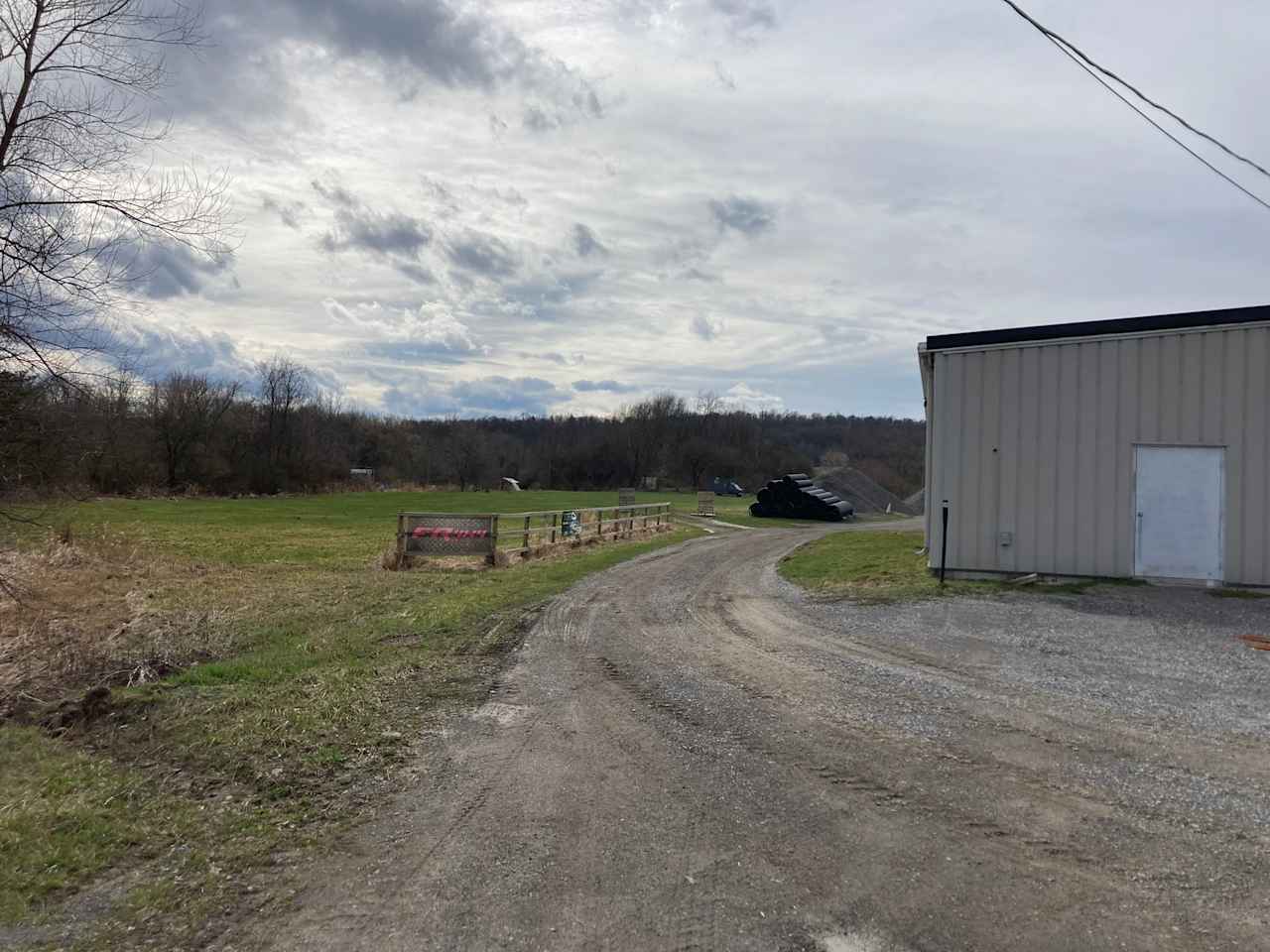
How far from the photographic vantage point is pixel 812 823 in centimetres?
388

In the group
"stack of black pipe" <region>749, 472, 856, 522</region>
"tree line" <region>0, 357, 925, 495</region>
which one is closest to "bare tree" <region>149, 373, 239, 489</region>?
"tree line" <region>0, 357, 925, 495</region>

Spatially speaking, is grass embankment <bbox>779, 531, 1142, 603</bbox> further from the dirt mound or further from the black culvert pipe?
the dirt mound

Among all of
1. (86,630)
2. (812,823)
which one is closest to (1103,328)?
(812,823)

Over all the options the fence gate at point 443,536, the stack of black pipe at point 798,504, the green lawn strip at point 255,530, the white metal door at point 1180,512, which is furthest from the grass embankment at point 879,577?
the stack of black pipe at point 798,504

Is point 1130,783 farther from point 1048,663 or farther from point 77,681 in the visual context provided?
point 77,681

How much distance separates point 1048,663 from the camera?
7289 millimetres

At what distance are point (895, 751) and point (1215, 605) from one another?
788cm

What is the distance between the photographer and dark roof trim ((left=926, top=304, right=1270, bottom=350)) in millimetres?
11336

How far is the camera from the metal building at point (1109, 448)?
11.4 m

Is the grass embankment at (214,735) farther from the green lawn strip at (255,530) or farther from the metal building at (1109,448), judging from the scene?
the metal building at (1109,448)

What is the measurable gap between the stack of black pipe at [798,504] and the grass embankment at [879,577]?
18565 mm

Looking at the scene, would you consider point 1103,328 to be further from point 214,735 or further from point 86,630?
point 86,630

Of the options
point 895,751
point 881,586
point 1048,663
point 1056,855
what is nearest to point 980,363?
point 881,586

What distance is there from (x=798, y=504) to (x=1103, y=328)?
26856mm
